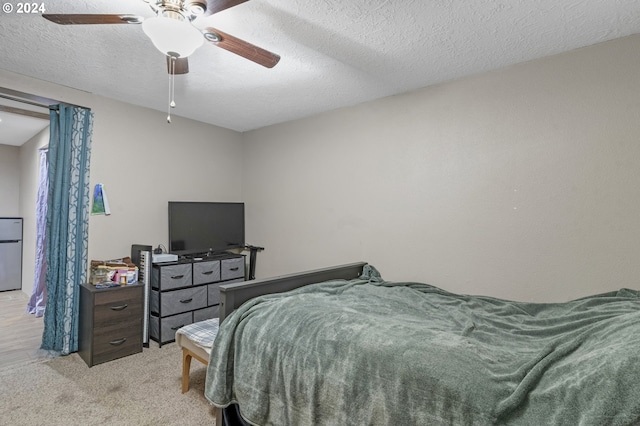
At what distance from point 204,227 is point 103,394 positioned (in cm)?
191

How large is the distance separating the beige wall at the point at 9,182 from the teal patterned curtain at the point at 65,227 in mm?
3478

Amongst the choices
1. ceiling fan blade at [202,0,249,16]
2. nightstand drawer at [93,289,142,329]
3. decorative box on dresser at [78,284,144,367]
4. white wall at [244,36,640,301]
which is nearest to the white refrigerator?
decorative box on dresser at [78,284,144,367]

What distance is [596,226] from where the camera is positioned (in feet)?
6.98

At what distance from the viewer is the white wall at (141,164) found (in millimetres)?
3119

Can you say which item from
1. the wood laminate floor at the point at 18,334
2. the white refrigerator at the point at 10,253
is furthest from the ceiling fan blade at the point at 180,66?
the white refrigerator at the point at 10,253

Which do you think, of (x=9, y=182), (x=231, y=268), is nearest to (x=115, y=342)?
(x=231, y=268)

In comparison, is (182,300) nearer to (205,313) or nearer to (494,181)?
(205,313)

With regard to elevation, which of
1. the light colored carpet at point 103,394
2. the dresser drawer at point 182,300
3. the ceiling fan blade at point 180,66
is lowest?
the light colored carpet at point 103,394

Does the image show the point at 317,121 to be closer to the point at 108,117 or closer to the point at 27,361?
the point at 108,117

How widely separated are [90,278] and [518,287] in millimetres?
3569

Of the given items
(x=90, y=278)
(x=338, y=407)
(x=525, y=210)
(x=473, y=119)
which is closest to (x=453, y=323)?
(x=338, y=407)

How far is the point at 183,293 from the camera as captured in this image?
3305mm

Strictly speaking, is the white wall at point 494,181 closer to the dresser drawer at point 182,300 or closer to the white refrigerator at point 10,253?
the dresser drawer at point 182,300

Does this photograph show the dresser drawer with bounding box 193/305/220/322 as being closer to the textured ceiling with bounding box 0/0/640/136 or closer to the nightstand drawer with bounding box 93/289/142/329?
the nightstand drawer with bounding box 93/289/142/329
